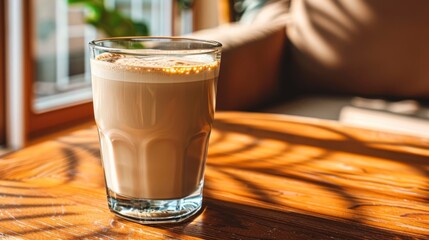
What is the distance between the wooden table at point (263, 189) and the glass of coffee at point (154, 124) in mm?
22

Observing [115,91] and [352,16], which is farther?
[352,16]

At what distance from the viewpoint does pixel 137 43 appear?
534 mm

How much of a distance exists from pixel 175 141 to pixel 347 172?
250 mm

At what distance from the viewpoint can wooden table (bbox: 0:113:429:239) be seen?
1.53ft

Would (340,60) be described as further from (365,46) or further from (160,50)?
(160,50)

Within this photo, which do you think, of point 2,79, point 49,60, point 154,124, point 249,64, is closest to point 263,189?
point 154,124

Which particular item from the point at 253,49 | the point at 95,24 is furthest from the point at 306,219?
the point at 95,24

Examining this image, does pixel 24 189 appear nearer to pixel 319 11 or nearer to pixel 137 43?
pixel 137 43

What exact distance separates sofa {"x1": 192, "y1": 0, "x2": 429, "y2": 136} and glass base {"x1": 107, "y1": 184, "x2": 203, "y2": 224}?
2.67 ft

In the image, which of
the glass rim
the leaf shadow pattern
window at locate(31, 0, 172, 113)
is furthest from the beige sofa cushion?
window at locate(31, 0, 172, 113)

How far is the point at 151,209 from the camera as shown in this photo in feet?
1.58

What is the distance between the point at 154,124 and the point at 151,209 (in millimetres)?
74

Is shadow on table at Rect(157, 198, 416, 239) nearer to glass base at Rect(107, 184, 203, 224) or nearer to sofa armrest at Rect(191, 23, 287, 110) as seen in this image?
glass base at Rect(107, 184, 203, 224)

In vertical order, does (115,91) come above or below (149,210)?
above
